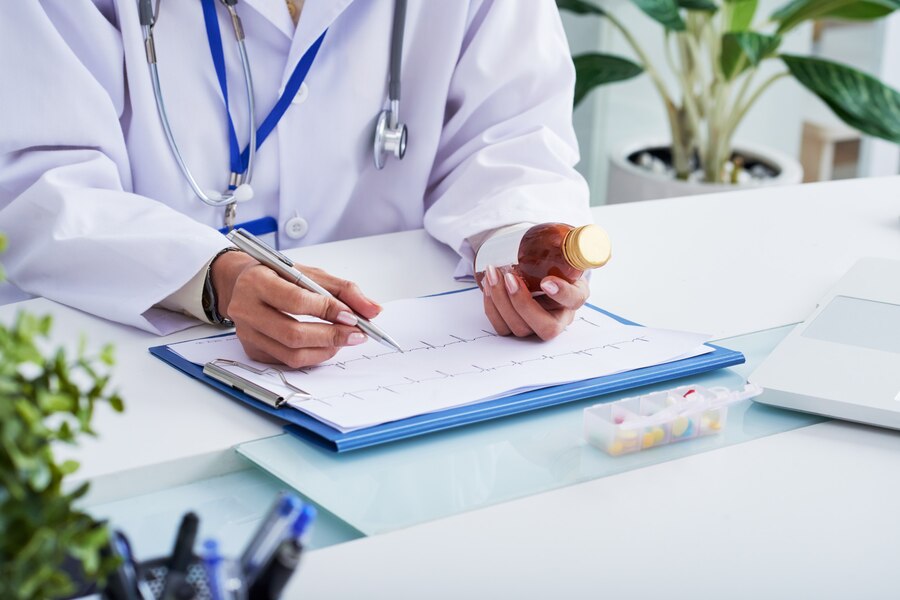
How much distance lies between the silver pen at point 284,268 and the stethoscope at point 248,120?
30 cm

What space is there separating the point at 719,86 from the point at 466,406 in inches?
73.4

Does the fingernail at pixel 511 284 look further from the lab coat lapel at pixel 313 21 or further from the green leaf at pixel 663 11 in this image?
the green leaf at pixel 663 11

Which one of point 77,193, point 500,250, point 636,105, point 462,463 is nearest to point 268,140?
point 77,193

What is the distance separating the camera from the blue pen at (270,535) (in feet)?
1.44

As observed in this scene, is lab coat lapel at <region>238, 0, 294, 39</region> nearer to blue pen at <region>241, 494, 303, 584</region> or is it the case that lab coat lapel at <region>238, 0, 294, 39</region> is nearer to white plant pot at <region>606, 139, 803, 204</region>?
blue pen at <region>241, 494, 303, 584</region>

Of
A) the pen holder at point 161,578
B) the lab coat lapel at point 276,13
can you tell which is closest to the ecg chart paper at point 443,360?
the pen holder at point 161,578

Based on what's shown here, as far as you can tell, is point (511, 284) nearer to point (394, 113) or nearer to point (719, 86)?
point (394, 113)

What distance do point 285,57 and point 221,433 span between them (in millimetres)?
597

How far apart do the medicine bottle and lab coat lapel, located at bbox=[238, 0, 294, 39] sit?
0.37 metres

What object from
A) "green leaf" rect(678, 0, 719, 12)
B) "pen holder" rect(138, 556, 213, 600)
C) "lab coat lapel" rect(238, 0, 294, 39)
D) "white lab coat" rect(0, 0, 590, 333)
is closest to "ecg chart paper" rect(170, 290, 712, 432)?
"white lab coat" rect(0, 0, 590, 333)

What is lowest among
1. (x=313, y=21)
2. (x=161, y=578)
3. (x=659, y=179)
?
(x=659, y=179)

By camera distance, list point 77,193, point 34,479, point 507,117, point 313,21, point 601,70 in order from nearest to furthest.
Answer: point 34,479
point 77,193
point 313,21
point 507,117
point 601,70

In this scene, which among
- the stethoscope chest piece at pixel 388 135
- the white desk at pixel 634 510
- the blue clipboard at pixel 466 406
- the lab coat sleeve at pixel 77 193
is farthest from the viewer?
the stethoscope chest piece at pixel 388 135

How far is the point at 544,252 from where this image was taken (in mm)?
941
